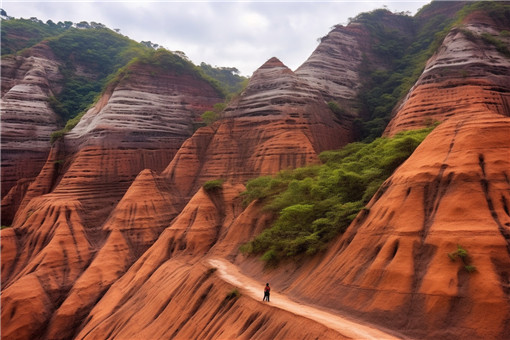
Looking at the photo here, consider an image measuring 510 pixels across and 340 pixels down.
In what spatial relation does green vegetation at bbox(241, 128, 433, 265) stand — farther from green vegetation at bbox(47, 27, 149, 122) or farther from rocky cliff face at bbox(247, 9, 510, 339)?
green vegetation at bbox(47, 27, 149, 122)

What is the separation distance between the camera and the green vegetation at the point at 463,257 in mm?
12531

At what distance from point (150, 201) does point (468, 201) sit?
3137 centimetres

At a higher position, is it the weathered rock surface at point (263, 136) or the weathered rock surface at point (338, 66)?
the weathered rock surface at point (338, 66)

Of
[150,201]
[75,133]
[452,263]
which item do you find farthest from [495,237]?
[75,133]

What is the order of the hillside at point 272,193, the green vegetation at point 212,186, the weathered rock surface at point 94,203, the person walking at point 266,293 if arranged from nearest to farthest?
the hillside at point 272,193
the person walking at point 266,293
the weathered rock surface at point 94,203
the green vegetation at point 212,186

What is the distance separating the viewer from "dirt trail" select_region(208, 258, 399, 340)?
12031 mm

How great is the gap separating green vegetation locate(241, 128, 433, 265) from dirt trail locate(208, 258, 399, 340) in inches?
94.6

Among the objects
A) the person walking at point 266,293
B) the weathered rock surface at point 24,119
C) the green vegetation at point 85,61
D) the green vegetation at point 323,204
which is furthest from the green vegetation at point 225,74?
the person walking at point 266,293

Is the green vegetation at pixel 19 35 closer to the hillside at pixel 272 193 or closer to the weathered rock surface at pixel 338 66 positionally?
the hillside at pixel 272 193

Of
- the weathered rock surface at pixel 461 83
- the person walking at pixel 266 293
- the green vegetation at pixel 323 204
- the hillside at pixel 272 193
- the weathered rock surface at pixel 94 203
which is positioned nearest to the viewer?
the hillside at pixel 272 193

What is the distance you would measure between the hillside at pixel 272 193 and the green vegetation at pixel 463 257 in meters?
0.06

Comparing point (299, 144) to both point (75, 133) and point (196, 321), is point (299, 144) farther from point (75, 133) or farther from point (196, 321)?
point (75, 133)

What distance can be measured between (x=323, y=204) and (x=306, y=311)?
9436 millimetres

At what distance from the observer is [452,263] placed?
13.1 meters
